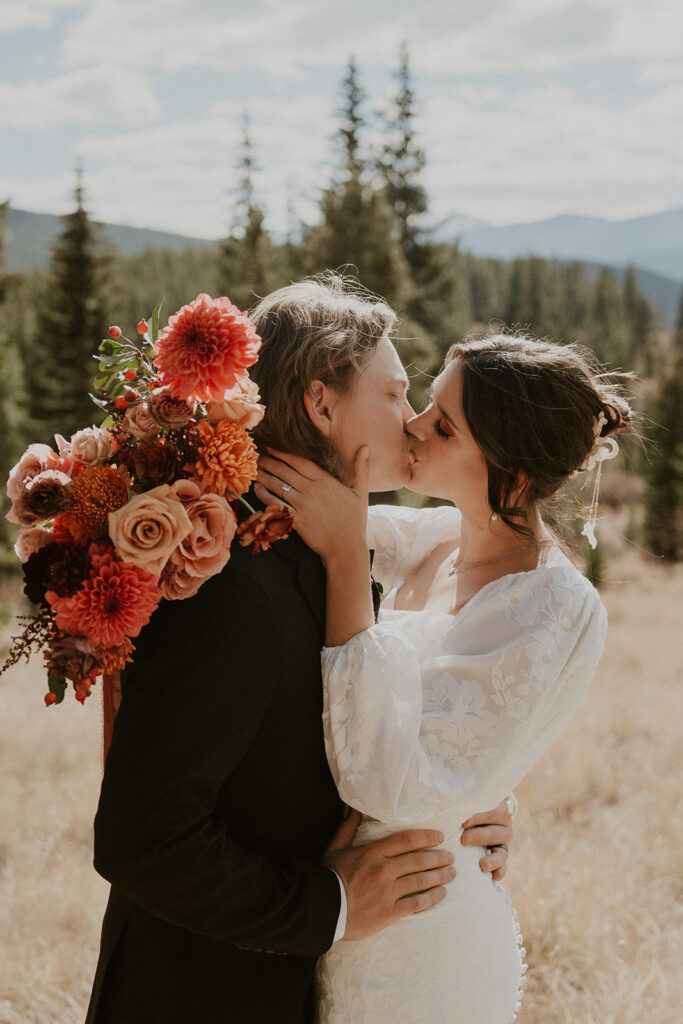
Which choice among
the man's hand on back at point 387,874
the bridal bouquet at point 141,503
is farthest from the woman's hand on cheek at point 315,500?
the man's hand on back at point 387,874

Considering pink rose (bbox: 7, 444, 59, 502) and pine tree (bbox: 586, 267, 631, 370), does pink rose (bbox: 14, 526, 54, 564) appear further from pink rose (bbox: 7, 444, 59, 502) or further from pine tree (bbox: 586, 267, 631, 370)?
pine tree (bbox: 586, 267, 631, 370)

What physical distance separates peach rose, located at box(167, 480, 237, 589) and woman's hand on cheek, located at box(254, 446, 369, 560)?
0.27 m

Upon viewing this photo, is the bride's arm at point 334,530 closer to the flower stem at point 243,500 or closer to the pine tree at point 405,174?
the flower stem at point 243,500

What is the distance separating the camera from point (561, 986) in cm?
420

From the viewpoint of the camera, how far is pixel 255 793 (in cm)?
206

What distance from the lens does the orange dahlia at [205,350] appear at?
1.96 m

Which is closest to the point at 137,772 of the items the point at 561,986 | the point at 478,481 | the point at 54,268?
the point at 478,481

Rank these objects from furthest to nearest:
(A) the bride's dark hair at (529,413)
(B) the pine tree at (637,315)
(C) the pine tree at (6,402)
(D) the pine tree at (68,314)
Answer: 1. (B) the pine tree at (637,315)
2. (D) the pine tree at (68,314)
3. (C) the pine tree at (6,402)
4. (A) the bride's dark hair at (529,413)

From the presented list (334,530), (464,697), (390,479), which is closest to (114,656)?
(334,530)

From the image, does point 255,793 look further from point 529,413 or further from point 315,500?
point 529,413

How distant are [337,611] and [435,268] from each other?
2544 cm

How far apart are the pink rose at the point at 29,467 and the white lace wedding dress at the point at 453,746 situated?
0.81 metres

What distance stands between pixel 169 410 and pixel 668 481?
2805cm

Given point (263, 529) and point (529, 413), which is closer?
point (263, 529)
